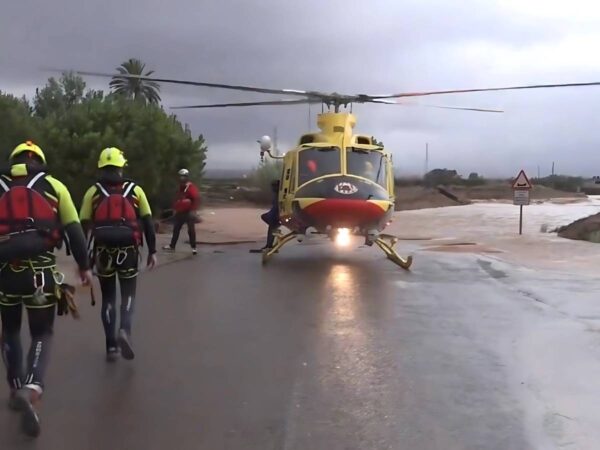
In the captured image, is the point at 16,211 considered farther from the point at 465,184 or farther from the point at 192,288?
the point at 465,184

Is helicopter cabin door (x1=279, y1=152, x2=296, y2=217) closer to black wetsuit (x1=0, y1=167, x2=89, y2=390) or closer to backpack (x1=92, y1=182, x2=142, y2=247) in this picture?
backpack (x1=92, y1=182, x2=142, y2=247)

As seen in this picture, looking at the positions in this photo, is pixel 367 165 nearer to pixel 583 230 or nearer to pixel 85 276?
pixel 85 276

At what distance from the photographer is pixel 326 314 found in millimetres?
9656

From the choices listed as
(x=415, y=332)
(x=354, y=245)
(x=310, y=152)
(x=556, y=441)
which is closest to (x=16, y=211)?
(x=556, y=441)

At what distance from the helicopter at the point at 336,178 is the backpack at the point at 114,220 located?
680cm

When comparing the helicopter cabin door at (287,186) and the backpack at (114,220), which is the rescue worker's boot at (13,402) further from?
the helicopter cabin door at (287,186)

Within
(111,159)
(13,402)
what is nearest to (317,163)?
(111,159)

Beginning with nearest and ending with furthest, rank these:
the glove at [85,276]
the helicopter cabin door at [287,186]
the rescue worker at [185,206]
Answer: the glove at [85,276] < the helicopter cabin door at [287,186] < the rescue worker at [185,206]

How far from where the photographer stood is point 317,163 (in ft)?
49.8

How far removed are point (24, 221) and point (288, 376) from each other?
107 inches

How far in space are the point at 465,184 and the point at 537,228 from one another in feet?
65.4

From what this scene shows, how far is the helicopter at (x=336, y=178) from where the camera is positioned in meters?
14.3

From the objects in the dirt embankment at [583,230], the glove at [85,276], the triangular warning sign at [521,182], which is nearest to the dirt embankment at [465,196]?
the dirt embankment at [583,230]

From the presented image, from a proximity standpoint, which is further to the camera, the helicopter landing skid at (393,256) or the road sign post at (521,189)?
the road sign post at (521,189)
